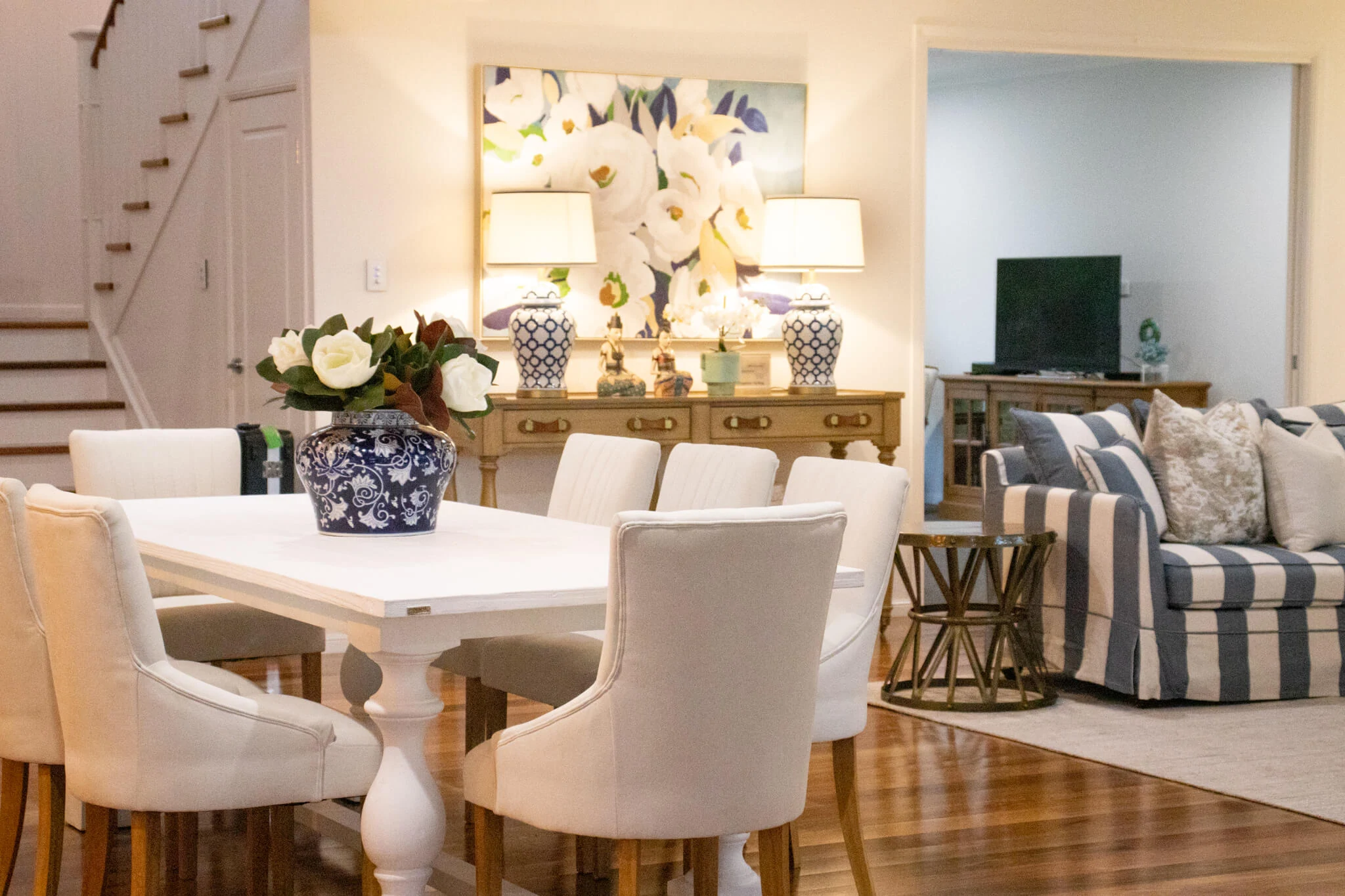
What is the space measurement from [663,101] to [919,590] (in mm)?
2160

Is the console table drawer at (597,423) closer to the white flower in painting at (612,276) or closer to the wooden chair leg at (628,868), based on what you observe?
the white flower in painting at (612,276)

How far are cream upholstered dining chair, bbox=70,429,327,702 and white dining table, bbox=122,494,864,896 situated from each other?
22.6 inches

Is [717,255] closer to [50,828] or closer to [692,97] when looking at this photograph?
[692,97]

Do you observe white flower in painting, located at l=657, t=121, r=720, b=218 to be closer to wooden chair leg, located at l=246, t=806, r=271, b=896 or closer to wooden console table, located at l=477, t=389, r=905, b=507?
wooden console table, located at l=477, t=389, r=905, b=507

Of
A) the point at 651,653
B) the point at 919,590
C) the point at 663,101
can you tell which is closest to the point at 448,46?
the point at 663,101

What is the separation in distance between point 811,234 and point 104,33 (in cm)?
367

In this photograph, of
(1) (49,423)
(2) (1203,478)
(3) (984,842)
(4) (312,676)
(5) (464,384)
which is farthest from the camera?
(1) (49,423)

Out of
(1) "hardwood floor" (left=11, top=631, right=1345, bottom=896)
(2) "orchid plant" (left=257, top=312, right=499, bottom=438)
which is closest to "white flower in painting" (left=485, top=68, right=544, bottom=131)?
(1) "hardwood floor" (left=11, top=631, right=1345, bottom=896)

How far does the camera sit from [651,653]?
2137 millimetres

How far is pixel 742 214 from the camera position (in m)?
6.14

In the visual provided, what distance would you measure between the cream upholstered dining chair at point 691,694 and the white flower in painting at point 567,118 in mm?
3837

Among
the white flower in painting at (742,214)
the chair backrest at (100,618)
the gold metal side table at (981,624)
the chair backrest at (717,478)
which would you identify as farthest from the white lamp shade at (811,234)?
the chair backrest at (100,618)

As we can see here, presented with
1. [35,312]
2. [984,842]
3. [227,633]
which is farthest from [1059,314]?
[227,633]

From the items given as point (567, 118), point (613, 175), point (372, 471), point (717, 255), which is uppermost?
point (567, 118)
